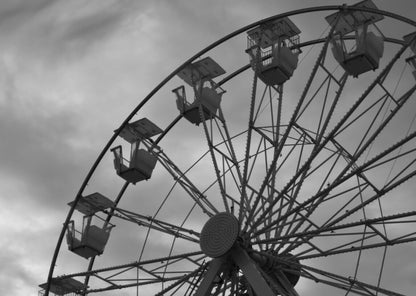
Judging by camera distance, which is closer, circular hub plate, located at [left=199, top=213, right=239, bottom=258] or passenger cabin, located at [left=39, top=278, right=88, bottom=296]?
circular hub plate, located at [left=199, top=213, right=239, bottom=258]

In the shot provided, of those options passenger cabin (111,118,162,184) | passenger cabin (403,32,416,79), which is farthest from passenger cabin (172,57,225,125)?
passenger cabin (403,32,416,79)

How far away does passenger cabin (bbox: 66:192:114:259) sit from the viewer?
969 inches

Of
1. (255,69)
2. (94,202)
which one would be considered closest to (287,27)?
(255,69)

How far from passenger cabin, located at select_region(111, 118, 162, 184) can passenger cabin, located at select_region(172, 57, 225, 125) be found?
108cm

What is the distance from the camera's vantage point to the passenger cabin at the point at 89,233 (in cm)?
2461

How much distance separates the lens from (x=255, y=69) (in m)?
22.5

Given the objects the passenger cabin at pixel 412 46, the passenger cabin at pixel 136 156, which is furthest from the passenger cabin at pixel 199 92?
the passenger cabin at pixel 412 46

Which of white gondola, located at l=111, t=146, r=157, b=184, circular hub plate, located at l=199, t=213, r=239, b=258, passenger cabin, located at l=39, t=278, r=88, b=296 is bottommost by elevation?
circular hub plate, located at l=199, t=213, r=239, b=258

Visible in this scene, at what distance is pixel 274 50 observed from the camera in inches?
879

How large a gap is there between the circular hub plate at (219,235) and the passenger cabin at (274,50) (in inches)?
140

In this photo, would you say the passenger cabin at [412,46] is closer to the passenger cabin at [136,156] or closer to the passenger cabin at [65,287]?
the passenger cabin at [136,156]

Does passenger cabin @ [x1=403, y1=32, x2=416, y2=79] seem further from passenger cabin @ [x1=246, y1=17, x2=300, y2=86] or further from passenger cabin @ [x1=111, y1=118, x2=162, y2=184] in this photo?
passenger cabin @ [x1=111, y1=118, x2=162, y2=184]

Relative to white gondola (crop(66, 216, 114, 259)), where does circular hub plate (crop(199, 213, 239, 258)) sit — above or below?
below

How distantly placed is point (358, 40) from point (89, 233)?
8780 millimetres
